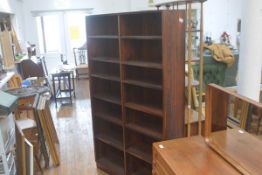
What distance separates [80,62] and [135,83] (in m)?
6.01

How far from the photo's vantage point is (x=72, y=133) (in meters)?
4.28

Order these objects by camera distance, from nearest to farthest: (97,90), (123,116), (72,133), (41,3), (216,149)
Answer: (216,149) → (123,116) → (97,90) → (72,133) → (41,3)

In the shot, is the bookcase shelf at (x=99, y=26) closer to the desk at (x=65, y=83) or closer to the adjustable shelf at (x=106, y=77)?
the adjustable shelf at (x=106, y=77)

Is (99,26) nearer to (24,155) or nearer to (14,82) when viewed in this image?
(24,155)

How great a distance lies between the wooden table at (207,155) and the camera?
64.9 inches

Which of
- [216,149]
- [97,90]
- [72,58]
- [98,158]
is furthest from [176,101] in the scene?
[72,58]

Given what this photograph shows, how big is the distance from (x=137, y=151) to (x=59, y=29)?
6233 mm

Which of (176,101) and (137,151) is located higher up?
(176,101)

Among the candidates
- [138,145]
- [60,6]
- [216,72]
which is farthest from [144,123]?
[60,6]

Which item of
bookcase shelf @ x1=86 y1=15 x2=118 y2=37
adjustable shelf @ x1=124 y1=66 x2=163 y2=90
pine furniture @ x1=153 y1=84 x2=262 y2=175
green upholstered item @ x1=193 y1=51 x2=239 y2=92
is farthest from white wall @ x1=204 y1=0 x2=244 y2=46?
pine furniture @ x1=153 y1=84 x2=262 y2=175

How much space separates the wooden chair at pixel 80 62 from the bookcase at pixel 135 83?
491cm

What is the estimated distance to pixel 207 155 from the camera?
1.85 m

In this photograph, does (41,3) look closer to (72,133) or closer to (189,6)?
(72,133)

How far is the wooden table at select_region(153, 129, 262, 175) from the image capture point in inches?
64.9
